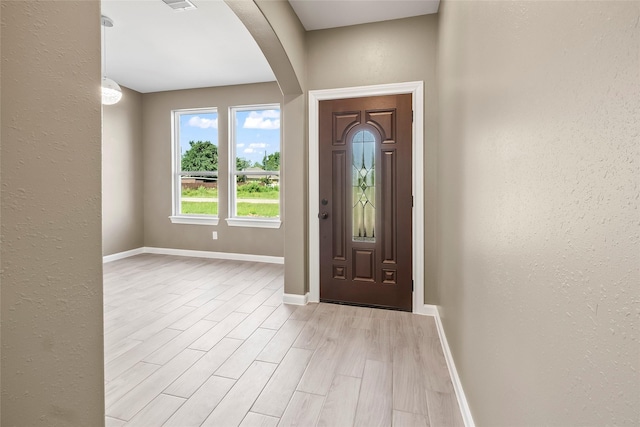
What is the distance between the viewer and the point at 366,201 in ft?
10.2

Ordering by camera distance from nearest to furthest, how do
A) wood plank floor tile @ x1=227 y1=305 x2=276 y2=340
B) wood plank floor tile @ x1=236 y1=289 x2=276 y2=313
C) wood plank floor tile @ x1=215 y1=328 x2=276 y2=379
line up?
1. wood plank floor tile @ x1=215 y1=328 x2=276 y2=379
2. wood plank floor tile @ x1=227 y1=305 x2=276 y2=340
3. wood plank floor tile @ x1=236 y1=289 x2=276 y2=313

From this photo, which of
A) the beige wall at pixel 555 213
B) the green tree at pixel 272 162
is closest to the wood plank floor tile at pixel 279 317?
the beige wall at pixel 555 213

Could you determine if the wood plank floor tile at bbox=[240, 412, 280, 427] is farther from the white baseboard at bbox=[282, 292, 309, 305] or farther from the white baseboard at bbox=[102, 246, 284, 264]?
the white baseboard at bbox=[102, 246, 284, 264]

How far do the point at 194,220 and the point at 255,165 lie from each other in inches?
55.9

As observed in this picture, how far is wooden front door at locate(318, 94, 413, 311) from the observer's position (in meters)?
3.01

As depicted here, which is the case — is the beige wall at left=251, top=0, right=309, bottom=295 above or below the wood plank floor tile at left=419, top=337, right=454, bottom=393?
above

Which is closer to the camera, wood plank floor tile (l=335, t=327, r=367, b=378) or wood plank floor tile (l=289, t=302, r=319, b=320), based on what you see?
wood plank floor tile (l=335, t=327, r=367, b=378)

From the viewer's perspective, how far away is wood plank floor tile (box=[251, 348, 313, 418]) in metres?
1.65

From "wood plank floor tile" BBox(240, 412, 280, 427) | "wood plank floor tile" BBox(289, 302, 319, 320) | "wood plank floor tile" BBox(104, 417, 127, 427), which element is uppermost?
"wood plank floor tile" BBox(289, 302, 319, 320)

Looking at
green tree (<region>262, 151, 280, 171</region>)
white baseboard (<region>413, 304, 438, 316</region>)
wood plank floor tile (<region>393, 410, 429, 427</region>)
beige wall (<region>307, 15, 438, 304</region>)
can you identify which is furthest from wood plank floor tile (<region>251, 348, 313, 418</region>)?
green tree (<region>262, 151, 280, 171</region>)

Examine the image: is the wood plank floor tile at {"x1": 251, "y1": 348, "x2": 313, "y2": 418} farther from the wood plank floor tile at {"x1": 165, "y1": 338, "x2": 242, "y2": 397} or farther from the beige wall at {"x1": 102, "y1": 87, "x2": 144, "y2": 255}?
the beige wall at {"x1": 102, "y1": 87, "x2": 144, "y2": 255}

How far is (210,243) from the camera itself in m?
5.37

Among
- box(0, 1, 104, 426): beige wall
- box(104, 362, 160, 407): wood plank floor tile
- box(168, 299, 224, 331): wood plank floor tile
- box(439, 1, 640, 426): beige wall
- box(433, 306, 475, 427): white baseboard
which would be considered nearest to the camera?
box(439, 1, 640, 426): beige wall

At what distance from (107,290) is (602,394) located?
13.8ft
